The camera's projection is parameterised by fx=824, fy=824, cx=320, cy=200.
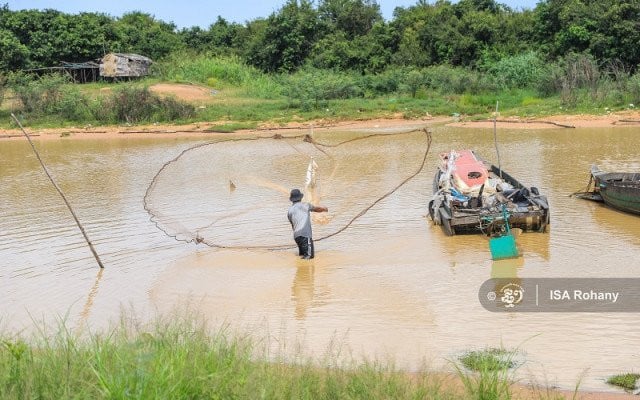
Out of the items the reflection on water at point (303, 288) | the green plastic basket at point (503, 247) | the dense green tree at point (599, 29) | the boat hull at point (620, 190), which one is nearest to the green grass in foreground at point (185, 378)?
the reflection on water at point (303, 288)

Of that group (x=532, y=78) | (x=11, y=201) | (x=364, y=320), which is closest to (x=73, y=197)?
(x=11, y=201)

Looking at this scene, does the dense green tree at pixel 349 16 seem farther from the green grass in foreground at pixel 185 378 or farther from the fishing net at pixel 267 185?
the green grass in foreground at pixel 185 378

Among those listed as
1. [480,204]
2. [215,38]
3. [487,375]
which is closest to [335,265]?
[480,204]

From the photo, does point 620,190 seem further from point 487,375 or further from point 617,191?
point 487,375

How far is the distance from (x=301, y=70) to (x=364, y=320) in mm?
33379

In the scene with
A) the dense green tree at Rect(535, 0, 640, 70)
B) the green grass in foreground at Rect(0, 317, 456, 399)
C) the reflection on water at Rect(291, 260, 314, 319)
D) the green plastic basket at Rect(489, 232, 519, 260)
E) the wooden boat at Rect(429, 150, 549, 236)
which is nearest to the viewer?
the green grass in foreground at Rect(0, 317, 456, 399)

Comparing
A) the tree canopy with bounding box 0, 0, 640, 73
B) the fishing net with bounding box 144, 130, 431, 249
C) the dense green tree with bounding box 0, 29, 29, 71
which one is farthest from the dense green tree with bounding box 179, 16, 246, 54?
the fishing net with bounding box 144, 130, 431, 249

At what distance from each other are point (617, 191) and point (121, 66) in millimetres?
33255

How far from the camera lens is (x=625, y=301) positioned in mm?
9734

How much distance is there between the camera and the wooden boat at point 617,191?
46.9ft

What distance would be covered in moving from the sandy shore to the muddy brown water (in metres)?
6.83

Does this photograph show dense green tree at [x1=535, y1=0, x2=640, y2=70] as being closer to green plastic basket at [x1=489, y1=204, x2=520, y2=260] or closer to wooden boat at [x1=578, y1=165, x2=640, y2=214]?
wooden boat at [x1=578, y1=165, x2=640, y2=214]

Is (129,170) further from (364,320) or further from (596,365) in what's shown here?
(596,365)

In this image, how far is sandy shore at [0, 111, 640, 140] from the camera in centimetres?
2906
